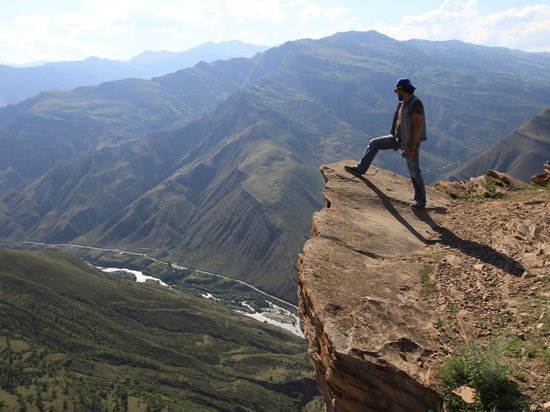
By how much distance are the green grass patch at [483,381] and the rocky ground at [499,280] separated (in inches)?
16.1

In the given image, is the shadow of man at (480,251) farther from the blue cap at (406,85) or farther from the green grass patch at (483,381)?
the blue cap at (406,85)

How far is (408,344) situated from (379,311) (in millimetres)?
1579

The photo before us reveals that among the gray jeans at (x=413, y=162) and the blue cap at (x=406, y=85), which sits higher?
the blue cap at (x=406, y=85)

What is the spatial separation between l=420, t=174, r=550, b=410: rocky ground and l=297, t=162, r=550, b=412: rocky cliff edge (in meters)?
0.04

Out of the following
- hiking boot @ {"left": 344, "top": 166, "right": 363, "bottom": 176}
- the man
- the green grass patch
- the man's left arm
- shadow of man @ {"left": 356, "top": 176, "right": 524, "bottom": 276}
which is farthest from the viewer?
hiking boot @ {"left": 344, "top": 166, "right": 363, "bottom": 176}

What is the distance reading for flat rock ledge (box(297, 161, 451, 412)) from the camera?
11.5m

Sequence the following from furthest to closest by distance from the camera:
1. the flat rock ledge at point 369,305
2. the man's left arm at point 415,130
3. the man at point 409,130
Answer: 1. the man's left arm at point 415,130
2. the man at point 409,130
3. the flat rock ledge at point 369,305

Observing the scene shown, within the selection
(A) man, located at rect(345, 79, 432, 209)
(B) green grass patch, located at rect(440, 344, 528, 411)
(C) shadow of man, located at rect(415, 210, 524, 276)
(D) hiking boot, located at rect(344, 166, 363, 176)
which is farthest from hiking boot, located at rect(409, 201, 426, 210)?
(B) green grass patch, located at rect(440, 344, 528, 411)

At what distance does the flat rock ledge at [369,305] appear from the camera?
11.5m

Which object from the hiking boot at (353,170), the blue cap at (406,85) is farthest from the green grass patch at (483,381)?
the hiking boot at (353,170)

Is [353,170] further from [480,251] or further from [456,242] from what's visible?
[480,251]

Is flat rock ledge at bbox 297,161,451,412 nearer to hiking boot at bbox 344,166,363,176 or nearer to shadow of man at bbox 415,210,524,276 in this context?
shadow of man at bbox 415,210,524,276

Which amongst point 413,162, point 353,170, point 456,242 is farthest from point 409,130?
point 353,170

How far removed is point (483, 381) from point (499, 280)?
19.6 ft
